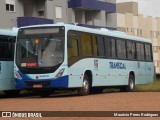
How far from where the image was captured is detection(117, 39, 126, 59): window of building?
96.3ft

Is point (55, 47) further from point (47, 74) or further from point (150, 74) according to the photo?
point (150, 74)

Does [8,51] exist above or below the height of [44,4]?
below

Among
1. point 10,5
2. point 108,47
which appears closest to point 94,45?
point 108,47

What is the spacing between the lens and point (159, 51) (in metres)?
99.1

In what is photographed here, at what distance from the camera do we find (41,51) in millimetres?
23422

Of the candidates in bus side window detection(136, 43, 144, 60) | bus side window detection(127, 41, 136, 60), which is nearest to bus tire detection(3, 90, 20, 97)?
bus side window detection(127, 41, 136, 60)

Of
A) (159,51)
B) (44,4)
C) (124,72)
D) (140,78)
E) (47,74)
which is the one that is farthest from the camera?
(159,51)

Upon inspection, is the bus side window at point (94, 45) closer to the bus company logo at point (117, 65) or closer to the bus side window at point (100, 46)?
the bus side window at point (100, 46)

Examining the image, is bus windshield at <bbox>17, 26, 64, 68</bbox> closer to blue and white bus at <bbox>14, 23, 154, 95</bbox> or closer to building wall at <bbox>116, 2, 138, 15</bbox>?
blue and white bus at <bbox>14, 23, 154, 95</bbox>

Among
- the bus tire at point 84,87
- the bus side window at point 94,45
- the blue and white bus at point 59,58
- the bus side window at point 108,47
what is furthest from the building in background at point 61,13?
the bus tire at point 84,87

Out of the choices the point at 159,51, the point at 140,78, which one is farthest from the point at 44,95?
the point at 159,51

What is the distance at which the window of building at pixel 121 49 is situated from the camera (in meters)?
29.4

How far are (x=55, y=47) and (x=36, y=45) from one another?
85 centimetres

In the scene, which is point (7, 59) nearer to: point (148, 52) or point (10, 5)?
point (148, 52)
